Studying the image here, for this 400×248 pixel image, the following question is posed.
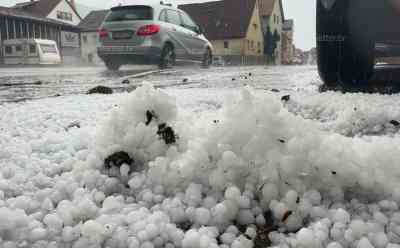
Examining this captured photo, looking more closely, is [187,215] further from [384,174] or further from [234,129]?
[384,174]

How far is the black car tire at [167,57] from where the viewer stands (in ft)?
32.6

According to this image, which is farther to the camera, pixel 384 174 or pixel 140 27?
pixel 140 27

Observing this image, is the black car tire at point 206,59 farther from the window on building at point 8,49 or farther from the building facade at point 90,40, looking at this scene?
the building facade at point 90,40

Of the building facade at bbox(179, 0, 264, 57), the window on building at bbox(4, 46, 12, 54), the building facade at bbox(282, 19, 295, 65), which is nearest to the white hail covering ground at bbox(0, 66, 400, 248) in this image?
the window on building at bbox(4, 46, 12, 54)

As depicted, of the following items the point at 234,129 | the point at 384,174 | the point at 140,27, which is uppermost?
the point at 140,27

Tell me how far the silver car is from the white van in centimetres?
1505

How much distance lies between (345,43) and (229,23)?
3530 cm

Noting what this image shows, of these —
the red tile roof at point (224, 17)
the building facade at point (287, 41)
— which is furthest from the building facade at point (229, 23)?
the building facade at point (287, 41)

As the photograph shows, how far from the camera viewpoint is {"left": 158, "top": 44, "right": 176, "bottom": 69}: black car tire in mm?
9945

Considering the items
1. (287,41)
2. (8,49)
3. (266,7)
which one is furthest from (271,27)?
(8,49)

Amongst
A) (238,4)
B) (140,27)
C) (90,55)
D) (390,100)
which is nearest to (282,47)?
(238,4)

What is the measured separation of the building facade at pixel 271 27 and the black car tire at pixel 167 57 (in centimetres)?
3433

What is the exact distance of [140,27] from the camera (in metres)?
9.57

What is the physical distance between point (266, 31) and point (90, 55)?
65.3 ft
